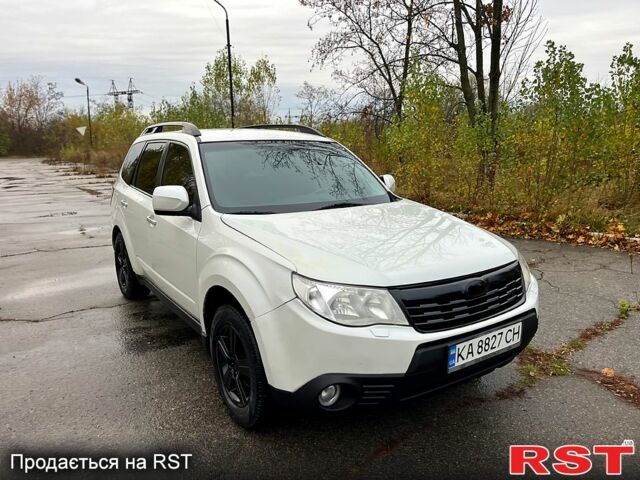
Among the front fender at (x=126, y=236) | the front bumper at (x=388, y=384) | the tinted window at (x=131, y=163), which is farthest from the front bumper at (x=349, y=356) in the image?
the tinted window at (x=131, y=163)

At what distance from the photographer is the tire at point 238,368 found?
252 centimetres

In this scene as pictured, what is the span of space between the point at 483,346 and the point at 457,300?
1.00 feet

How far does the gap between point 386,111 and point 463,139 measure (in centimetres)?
857

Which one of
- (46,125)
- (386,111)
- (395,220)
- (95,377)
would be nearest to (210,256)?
(395,220)

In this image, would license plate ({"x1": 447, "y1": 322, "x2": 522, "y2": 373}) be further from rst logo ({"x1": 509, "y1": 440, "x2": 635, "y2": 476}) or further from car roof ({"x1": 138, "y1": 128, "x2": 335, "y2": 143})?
car roof ({"x1": 138, "y1": 128, "x2": 335, "y2": 143})

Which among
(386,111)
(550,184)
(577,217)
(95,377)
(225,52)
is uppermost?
(225,52)

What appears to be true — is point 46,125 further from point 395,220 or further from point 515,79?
point 395,220

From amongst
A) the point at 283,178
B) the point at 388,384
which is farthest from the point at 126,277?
the point at 388,384

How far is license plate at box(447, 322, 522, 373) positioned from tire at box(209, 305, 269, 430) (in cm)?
97

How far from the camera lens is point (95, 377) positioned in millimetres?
3457

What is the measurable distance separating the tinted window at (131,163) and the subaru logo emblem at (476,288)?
3652mm

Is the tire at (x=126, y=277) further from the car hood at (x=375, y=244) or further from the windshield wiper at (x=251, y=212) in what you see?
the car hood at (x=375, y=244)

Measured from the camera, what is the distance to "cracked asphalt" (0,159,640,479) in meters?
2.50

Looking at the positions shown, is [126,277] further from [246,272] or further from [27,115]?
[27,115]
